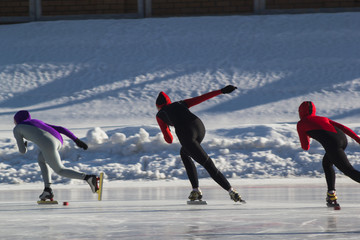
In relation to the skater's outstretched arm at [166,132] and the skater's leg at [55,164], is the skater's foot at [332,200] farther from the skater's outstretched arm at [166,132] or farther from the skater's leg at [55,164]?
the skater's leg at [55,164]

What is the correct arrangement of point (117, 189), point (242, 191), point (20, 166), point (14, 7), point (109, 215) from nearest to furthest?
point (109, 215) → point (242, 191) → point (117, 189) → point (20, 166) → point (14, 7)

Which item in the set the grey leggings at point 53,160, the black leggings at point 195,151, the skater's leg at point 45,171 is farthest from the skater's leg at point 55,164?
the black leggings at point 195,151

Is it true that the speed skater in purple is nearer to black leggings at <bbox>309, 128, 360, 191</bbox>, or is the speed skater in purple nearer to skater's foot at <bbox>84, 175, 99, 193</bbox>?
skater's foot at <bbox>84, 175, 99, 193</bbox>

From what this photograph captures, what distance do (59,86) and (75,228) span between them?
19.7 m

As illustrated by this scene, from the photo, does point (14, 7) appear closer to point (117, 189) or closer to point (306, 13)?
point (306, 13)

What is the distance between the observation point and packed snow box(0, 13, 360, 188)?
22.9m

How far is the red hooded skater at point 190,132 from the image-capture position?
909cm

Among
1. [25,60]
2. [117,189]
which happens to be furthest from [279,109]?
[117,189]

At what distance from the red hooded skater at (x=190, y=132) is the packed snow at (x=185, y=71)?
23.9 feet

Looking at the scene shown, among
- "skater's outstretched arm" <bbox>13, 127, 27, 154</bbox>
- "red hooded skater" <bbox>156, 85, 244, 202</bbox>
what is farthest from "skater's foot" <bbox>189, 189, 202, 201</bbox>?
"skater's outstretched arm" <bbox>13, 127, 27, 154</bbox>

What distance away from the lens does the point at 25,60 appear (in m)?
27.8

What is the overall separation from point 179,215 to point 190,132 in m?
1.64

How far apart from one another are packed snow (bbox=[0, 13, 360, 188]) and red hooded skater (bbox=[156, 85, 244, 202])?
728 cm

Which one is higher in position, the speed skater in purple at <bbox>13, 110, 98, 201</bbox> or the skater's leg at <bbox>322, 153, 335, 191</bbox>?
the speed skater in purple at <bbox>13, 110, 98, 201</bbox>
